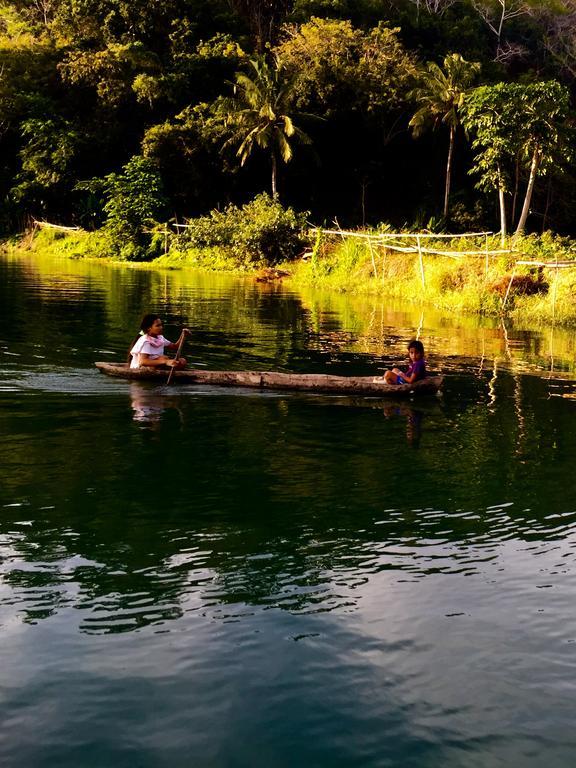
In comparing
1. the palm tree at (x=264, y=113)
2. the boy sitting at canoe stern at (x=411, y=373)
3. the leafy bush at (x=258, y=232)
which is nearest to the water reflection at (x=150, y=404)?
the boy sitting at canoe stern at (x=411, y=373)

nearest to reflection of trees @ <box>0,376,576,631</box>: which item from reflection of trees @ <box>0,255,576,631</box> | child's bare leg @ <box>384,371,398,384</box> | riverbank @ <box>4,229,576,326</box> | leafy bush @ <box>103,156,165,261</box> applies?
reflection of trees @ <box>0,255,576,631</box>

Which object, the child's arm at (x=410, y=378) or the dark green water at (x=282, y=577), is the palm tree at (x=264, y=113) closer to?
the child's arm at (x=410, y=378)

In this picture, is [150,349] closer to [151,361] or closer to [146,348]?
[146,348]

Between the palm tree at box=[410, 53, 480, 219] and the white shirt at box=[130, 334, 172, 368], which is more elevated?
the palm tree at box=[410, 53, 480, 219]

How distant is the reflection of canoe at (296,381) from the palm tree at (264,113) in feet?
103

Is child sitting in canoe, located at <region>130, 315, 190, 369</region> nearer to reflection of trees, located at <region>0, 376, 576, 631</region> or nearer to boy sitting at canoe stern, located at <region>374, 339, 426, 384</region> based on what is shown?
reflection of trees, located at <region>0, 376, 576, 631</region>

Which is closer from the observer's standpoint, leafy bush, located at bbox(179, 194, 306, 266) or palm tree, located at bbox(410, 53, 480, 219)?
leafy bush, located at bbox(179, 194, 306, 266)

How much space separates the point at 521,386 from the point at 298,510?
24.5 ft

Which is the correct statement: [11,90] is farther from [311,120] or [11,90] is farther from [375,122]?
[375,122]

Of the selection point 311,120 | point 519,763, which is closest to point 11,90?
point 311,120

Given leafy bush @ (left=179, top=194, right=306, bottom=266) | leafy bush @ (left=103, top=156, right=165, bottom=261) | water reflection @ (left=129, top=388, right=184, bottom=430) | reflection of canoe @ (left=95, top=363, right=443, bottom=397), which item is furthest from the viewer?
leafy bush @ (left=103, top=156, right=165, bottom=261)

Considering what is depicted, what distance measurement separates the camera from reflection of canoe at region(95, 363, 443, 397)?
41.7 feet

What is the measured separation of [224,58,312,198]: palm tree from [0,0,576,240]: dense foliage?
11cm

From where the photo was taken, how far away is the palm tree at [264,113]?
43.0 metres
